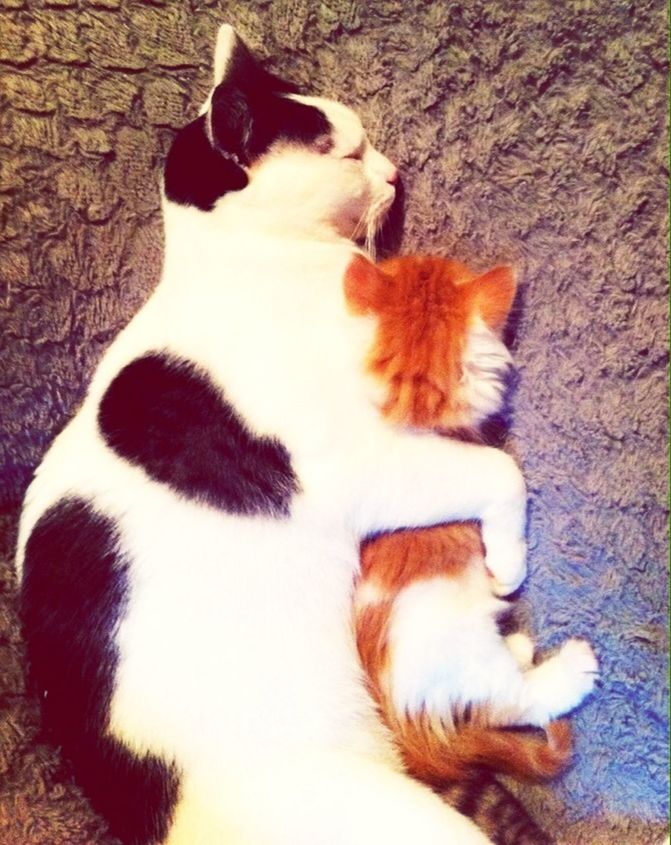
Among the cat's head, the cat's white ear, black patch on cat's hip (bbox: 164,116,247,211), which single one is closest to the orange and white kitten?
the cat's head

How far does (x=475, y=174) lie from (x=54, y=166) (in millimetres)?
593

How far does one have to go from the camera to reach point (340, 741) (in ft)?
3.17

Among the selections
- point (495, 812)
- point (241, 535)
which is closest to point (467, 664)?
point (495, 812)

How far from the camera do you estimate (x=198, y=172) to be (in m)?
1.08

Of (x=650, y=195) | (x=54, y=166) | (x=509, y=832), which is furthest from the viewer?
(x=54, y=166)

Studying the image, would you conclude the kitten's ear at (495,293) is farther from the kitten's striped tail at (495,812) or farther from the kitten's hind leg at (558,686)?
the kitten's striped tail at (495,812)

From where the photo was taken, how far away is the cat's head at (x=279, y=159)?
3.45 ft

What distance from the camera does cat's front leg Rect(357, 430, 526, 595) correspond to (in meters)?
0.98

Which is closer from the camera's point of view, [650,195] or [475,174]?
[650,195]

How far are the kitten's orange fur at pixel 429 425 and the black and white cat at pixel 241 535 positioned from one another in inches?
1.0

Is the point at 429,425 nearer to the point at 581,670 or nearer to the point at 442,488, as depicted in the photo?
the point at 442,488

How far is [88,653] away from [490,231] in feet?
2.40

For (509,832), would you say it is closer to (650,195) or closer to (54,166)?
(650,195)

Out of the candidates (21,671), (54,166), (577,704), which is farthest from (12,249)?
(577,704)
